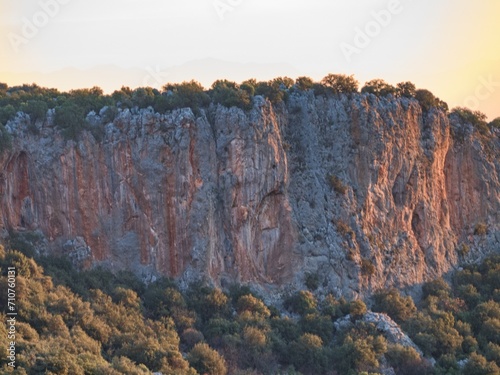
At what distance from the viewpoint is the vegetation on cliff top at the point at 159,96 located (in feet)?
132

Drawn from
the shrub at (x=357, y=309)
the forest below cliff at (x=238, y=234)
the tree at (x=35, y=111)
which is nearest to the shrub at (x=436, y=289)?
the forest below cliff at (x=238, y=234)

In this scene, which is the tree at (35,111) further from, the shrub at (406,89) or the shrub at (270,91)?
the shrub at (406,89)

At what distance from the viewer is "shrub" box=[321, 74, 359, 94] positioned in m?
47.2

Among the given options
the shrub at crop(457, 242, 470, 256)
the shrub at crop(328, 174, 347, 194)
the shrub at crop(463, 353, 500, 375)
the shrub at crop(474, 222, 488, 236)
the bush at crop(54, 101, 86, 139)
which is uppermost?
the bush at crop(54, 101, 86, 139)

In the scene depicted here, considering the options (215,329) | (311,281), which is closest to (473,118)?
(311,281)

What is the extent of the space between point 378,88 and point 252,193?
36.9 ft

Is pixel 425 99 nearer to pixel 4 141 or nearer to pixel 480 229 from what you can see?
pixel 480 229

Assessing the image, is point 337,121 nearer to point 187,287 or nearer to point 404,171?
point 404,171

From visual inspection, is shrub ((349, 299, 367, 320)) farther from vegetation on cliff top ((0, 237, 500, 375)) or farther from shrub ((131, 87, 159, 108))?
shrub ((131, 87, 159, 108))

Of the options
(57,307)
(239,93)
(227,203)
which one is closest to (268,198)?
(227,203)

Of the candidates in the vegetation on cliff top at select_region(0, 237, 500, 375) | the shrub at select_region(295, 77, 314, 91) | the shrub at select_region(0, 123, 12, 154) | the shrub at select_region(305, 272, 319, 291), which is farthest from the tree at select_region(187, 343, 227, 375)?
the shrub at select_region(295, 77, 314, 91)

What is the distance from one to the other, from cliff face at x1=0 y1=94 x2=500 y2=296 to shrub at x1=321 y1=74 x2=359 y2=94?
Result: 608mm

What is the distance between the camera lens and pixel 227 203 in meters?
42.2

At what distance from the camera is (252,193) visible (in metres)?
42.5
